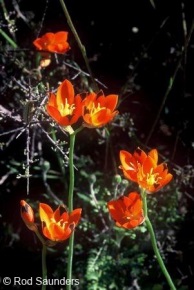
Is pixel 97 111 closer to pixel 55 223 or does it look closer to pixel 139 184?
pixel 139 184

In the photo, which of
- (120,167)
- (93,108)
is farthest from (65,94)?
(120,167)

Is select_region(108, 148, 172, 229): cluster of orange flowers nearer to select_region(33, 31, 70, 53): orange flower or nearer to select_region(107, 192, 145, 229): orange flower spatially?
select_region(107, 192, 145, 229): orange flower

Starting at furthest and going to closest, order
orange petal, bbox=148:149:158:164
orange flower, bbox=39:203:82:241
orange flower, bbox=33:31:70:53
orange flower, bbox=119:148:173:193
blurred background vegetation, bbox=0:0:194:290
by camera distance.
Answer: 1. blurred background vegetation, bbox=0:0:194:290
2. orange flower, bbox=33:31:70:53
3. orange petal, bbox=148:149:158:164
4. orange flower, bbox=119:148:173:193
5. orange flower, bbox=39:203:82:241

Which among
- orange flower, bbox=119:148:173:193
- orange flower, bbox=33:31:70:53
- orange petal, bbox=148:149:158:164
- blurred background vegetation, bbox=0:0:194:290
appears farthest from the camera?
blurred background vegetation, bbox=0:0:194:290

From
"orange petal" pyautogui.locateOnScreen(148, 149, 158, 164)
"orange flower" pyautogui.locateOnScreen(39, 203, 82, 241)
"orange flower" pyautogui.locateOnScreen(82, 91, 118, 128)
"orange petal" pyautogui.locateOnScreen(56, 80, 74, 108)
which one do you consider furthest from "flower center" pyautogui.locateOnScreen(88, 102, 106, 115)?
"orange flower" pyautogui.locateOnScreen(39, 203, 82, 241)

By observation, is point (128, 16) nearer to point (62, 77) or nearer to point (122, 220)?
point (62, 77)

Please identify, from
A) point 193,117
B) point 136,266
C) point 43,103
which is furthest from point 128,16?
point 136,266

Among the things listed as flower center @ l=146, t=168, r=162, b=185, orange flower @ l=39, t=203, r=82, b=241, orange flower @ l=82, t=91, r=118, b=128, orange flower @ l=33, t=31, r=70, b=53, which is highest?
orange flower @ l=33, t=31, r=70, b=53

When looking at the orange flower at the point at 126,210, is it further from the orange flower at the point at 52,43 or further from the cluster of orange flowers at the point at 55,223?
the orange flower at the point at 52,43
